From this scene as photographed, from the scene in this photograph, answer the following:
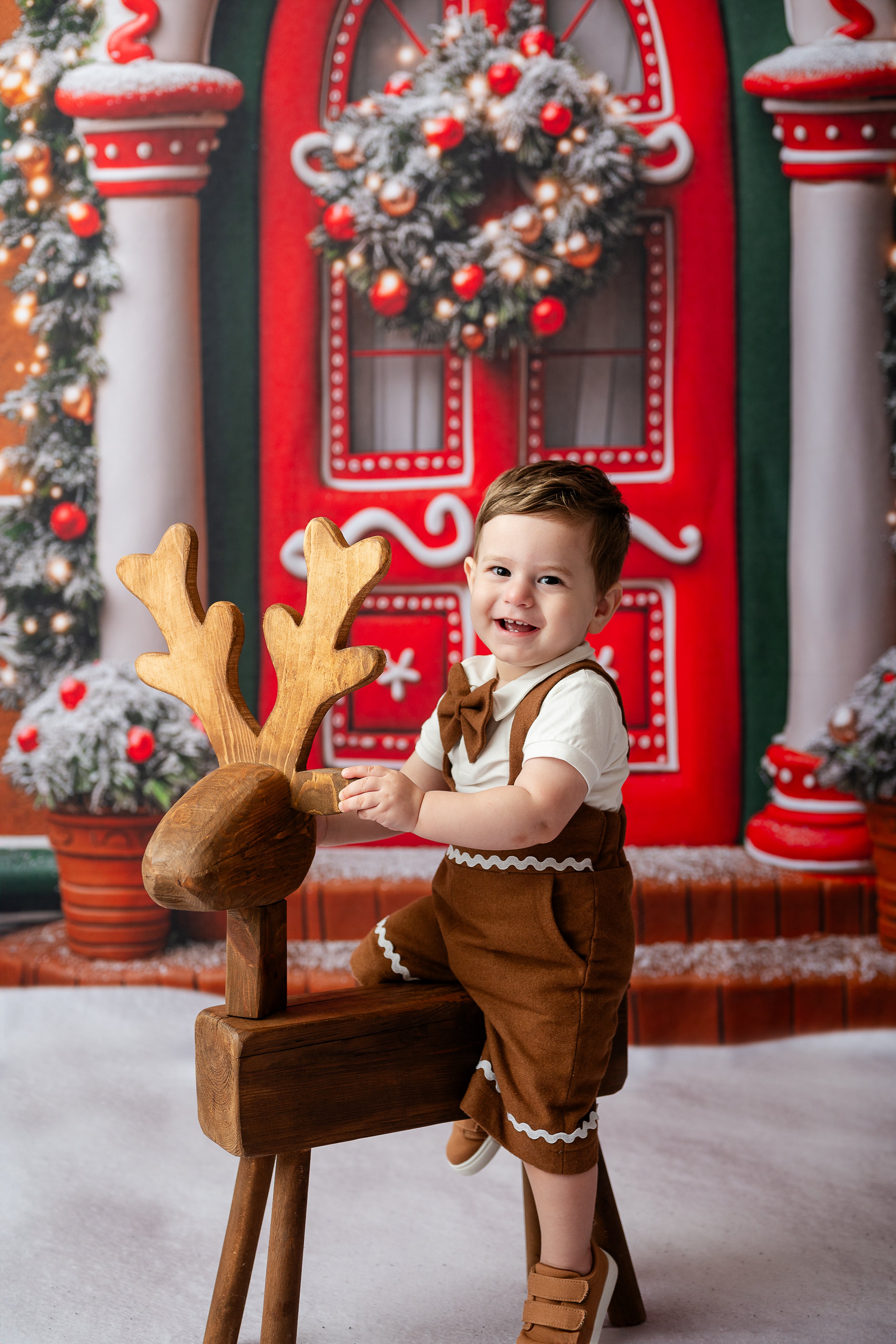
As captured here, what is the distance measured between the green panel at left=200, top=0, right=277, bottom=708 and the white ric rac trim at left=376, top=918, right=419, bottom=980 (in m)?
1.25

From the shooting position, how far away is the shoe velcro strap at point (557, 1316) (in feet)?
3.95

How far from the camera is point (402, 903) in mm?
2432

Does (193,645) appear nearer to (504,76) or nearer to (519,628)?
(519,628)

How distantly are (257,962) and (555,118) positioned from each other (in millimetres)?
1839

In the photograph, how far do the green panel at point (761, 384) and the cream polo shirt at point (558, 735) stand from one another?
1.29 meters

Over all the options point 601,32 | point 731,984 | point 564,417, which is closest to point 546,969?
point 731,984

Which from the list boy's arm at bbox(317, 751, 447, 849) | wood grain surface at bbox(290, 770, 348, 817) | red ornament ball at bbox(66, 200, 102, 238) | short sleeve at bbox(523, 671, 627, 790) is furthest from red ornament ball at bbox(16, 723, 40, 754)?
short sleeve at bbox(523, 671, 627, 790)

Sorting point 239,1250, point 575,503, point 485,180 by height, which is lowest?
point 239,1250

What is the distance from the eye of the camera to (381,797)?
1.13 meters

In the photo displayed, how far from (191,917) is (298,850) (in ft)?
4.66

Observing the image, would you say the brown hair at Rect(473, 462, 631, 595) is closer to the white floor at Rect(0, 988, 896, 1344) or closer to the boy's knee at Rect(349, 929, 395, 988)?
the boy's knee at Rect(349, 929, 395, 988)

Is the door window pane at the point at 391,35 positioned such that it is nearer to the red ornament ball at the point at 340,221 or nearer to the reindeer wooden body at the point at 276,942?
the red ornament ball at the point at 340,221

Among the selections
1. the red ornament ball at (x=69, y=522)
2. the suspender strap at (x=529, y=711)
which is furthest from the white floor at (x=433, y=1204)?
the red ornament ball at (x=69, y=522)

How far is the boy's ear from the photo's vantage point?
1.31 m
